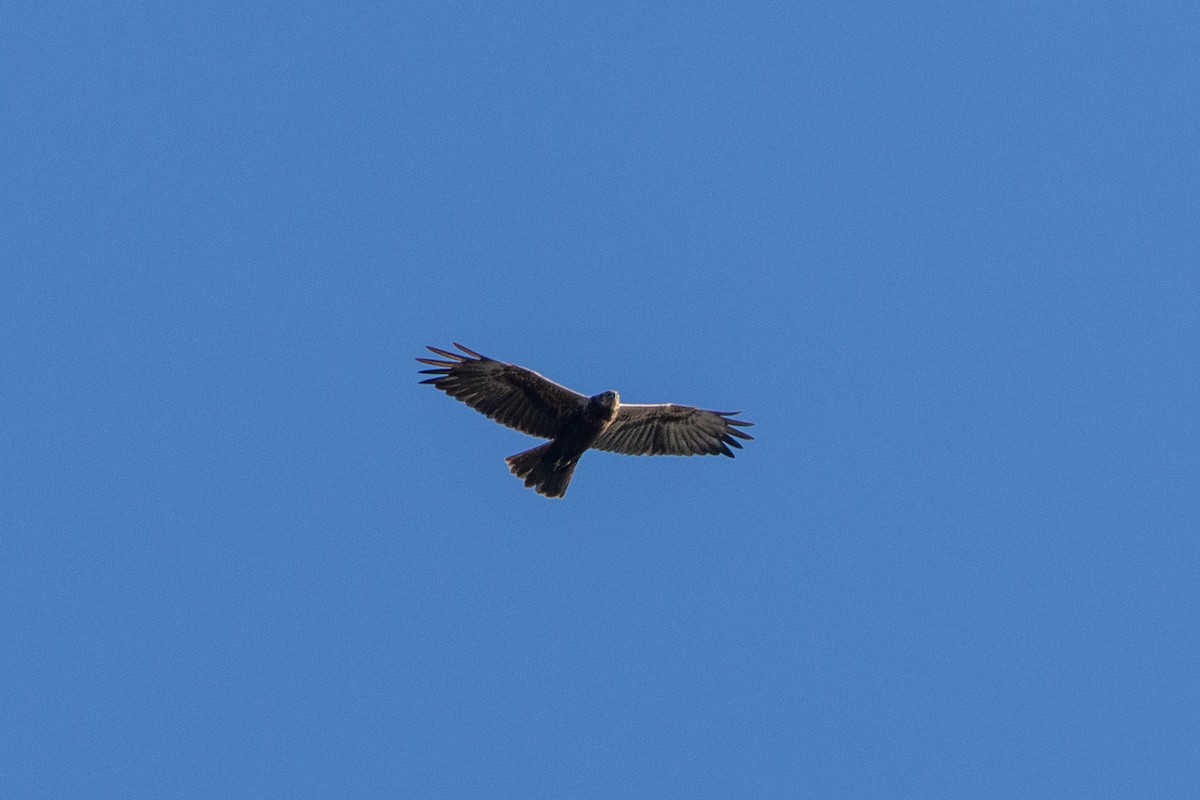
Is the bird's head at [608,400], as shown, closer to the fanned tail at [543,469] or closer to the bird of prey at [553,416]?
the bird of prey at [553,416]

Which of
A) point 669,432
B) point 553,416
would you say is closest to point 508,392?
point 553,416

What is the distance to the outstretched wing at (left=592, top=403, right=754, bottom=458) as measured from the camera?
2075 centimetres

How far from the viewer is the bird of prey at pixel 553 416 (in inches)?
778

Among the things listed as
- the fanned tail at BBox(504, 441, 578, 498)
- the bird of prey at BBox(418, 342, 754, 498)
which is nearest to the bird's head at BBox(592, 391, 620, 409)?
the bird of prey at BBox(418, 342, 754, 498)

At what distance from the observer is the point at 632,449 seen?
69.4 ft

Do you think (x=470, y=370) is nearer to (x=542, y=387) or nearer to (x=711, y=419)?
(x=542, y=387)

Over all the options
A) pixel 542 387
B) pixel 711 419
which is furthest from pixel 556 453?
pixel 711 419

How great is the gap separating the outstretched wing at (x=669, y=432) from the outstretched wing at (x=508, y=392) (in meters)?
0.79

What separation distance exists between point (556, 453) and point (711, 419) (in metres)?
2.35

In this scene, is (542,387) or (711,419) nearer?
(542,387)

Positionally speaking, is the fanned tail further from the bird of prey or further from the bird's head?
A: the bird's head

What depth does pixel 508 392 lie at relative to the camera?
65.6ft

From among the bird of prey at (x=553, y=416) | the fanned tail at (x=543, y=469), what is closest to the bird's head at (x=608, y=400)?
the bird of prey at (x=553, y=416)

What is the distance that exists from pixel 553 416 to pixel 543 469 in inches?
31.9
